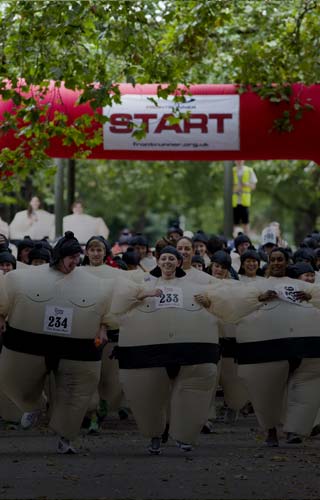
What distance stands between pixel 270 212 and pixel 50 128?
41949mm

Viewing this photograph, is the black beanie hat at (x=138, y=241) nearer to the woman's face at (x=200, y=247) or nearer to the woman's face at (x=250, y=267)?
the woman's face at (x=200, y=247)

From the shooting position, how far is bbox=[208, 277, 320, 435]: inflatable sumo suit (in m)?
14.9

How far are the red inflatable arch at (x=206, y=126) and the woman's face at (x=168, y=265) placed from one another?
7.25 meters

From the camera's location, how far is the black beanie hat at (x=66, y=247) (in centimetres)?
1411

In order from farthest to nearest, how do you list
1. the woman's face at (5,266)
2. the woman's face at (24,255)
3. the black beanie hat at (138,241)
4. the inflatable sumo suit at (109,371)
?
the black beanie hat at (138,241), the woman's face at (24,255), the inflatable sumo suit at (109,371), the woman's face at (5,266)

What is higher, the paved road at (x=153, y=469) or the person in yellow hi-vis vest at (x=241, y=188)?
the person in yellow hi-vis vest at (x=241, y=188)

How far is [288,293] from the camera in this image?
588 inches

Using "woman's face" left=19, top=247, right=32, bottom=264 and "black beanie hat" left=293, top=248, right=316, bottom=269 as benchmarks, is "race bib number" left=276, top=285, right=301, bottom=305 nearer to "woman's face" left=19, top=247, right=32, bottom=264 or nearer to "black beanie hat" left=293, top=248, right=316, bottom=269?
"black beanie hat" left=293, top=248, right=316, bottom=269

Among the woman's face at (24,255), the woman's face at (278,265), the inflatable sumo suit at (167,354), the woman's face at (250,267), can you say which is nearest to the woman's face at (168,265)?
the inflatable sumo suit at (167,354)

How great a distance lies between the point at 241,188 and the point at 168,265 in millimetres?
13439

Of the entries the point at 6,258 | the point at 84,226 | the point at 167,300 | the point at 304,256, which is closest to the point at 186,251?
the point at 304,256

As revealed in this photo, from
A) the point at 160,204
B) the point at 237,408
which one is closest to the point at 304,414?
the point at 237,408

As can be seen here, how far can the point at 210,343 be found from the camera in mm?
14578

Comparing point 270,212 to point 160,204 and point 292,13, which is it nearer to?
point 160,204
